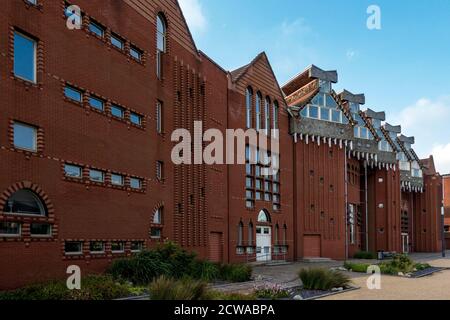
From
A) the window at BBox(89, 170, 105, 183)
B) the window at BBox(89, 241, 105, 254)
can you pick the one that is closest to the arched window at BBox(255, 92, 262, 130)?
the window at BBox(89, 170, 105, 183)

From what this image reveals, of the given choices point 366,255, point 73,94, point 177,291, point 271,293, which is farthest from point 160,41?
point 366,255

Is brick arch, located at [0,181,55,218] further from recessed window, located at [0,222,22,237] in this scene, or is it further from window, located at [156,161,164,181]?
window, located at [156,161,164,181]

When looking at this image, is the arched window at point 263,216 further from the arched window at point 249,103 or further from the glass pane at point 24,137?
the glass pane at point 24,137

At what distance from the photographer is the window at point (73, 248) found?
16.5m

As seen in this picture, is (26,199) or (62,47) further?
(62,47)

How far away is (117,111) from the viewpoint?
1986 centimetres

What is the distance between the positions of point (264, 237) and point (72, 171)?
1717 cm

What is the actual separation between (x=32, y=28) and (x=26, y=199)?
544cm

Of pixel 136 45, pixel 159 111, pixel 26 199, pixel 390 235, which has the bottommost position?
pixel 390 235

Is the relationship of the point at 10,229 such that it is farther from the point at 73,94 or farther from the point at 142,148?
the point at 142,148

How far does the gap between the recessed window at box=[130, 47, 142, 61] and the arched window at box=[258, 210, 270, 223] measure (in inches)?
551
